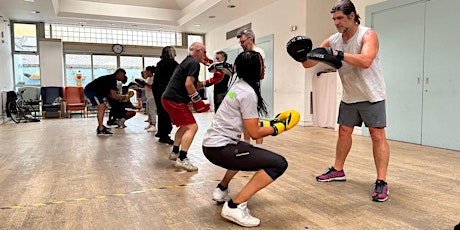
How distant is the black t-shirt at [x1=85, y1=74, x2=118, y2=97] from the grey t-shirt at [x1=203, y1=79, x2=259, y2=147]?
14.8 ft

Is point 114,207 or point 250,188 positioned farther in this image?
point 114,207

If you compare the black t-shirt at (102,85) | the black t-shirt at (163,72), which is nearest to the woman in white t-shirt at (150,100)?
the black t-shirt at (102,85)

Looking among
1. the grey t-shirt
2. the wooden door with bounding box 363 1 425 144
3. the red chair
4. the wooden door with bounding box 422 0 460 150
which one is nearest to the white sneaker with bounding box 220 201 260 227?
the grey t-shirt

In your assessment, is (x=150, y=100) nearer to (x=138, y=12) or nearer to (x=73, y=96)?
(x=73, y=96)

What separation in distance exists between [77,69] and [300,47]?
11451mm

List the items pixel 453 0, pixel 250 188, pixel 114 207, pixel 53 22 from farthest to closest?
pixel 53 22, pixel 453 0, pixel 114 207, pixel 250 188

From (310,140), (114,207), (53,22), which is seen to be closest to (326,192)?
(114,207)

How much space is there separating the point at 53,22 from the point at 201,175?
10.6m

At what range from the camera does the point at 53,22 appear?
1112 cm

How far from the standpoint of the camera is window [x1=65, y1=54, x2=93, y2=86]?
38.8ft

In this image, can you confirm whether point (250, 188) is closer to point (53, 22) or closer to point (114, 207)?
point (114, 207)

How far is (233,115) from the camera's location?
193cm

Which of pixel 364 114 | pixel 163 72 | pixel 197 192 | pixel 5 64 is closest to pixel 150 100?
pixel 163 72

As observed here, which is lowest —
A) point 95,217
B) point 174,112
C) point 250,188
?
point 95,217
